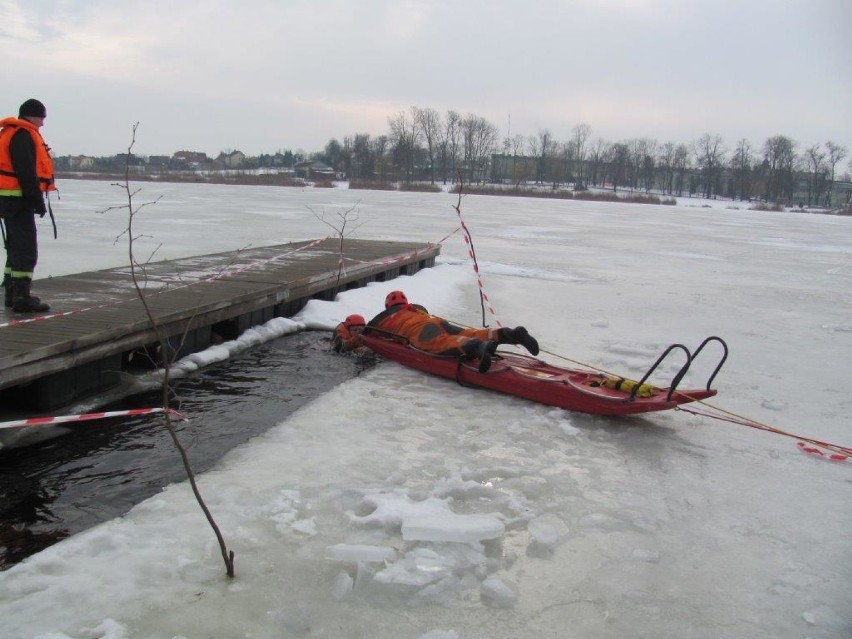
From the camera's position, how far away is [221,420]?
5121mm

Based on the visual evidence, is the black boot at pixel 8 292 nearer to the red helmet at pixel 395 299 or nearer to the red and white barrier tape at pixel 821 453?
the red helmet at pixel 395 299

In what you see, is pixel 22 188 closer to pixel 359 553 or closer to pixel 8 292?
pixel 8 292

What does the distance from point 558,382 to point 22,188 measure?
448 cm

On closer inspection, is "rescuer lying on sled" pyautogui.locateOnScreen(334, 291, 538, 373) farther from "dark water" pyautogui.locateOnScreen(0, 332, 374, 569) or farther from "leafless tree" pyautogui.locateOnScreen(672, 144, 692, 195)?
"leafless tree" pyautogui.locateOnScreen(672, 144, 692, 195)

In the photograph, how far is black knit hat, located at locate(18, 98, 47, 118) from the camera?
18.0 ft

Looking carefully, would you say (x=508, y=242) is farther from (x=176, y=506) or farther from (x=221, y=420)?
(x=176, y=506)

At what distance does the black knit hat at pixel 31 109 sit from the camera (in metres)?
5.50

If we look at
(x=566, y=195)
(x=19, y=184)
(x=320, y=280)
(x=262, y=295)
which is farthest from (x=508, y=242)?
(x=566, y=195)

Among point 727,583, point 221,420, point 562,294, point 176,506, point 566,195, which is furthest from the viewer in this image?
point 566,195

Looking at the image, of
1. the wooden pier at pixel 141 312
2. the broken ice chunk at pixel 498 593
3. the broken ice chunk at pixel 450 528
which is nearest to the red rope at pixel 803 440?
the broken ice chunk at pixel 450 528

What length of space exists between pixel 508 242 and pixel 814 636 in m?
15.7

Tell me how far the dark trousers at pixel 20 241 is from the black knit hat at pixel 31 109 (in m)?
0.73

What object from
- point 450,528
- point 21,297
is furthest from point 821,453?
point 21,297

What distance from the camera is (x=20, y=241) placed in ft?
18.4
